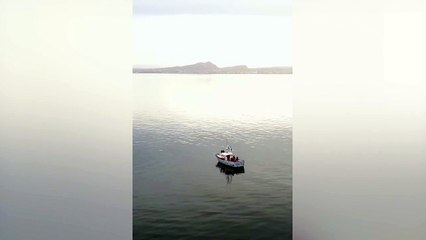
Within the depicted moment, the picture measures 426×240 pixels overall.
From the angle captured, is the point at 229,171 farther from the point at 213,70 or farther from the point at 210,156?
the point at 213,70

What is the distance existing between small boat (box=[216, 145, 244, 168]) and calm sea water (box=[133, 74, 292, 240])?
0.16 ft

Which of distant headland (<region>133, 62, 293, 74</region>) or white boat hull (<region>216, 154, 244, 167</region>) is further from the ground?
distant headland (<region>133, 62, 293, 74</region>)

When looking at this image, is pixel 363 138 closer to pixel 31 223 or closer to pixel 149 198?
pixel 149 198

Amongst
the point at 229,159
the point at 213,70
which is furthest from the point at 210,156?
the point at 213,70

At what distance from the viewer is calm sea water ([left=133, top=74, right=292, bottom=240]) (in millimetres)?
3184

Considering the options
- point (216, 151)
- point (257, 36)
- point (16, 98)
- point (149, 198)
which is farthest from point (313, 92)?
point (16, 98)

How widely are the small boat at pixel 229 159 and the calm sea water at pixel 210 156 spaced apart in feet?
0.16

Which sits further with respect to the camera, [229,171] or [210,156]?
[210,156]

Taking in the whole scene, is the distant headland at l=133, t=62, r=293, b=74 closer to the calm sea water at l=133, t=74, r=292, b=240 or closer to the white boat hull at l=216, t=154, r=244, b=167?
the calm sea water at l=133, t=74, r=292, b=240

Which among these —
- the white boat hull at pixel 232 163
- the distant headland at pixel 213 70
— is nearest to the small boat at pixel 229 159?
the white boat hull at pixel 232 163

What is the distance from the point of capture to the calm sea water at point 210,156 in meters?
3.18

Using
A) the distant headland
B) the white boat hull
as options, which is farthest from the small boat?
the distant headland

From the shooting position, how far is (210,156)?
138 inches

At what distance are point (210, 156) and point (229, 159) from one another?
7.4 inches
